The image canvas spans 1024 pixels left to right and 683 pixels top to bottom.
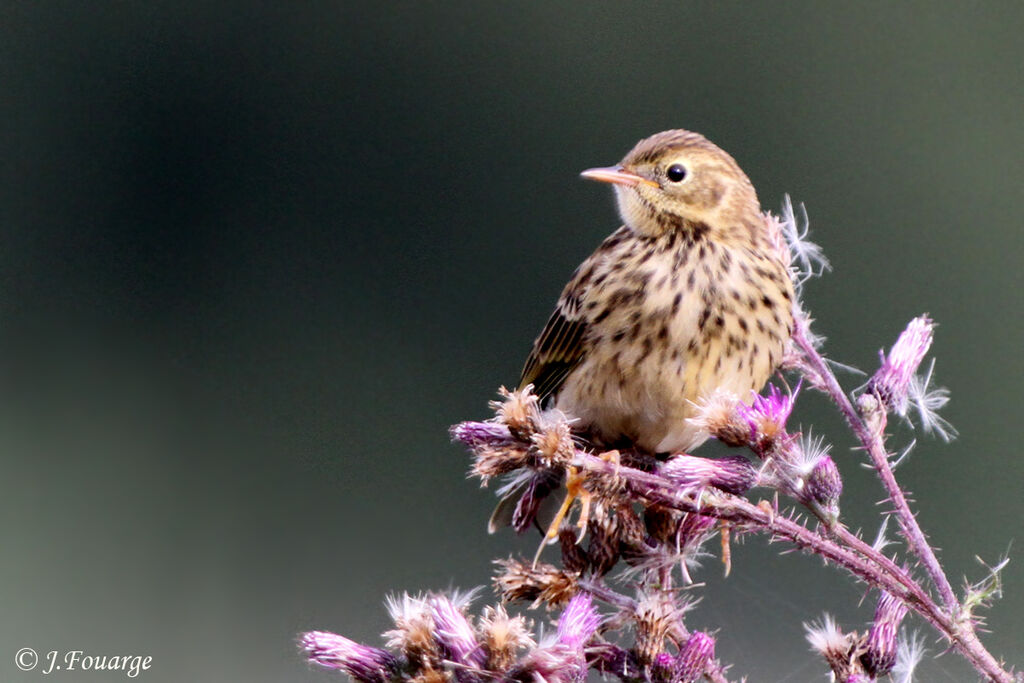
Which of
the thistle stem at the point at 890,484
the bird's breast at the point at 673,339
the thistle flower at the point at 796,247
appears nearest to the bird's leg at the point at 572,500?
the thistle stem at the point at 890,484

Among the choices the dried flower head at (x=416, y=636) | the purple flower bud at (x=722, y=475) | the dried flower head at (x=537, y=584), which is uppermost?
the dried flower head at (x=537, y=584)

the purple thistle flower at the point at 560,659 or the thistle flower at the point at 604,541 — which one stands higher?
the thistle flower at the point at 604,541

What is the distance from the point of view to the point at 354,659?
257 cm

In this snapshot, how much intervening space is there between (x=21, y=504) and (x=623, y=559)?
27.0 ft

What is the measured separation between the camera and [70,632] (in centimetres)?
802

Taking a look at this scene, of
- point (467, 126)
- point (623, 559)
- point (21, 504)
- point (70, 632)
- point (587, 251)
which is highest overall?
point (467, 126)

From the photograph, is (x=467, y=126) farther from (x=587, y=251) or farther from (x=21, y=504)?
(x=21, y=504)

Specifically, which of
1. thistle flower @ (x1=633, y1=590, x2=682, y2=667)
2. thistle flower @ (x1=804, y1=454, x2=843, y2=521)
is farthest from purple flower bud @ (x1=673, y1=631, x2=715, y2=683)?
thistle flower @ (x1=804, y1=454, x2=843, y2=521)

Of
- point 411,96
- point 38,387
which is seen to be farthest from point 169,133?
point 38,387

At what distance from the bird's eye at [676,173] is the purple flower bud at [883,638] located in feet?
5.32

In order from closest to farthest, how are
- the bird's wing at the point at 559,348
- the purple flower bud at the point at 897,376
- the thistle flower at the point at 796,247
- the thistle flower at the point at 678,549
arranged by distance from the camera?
the purple flower bud at the point at 897,376 → the thistle flower at the point at 678,549 → the thistle flower at the point at 796,247 → the bird's wing at the point at 559,348

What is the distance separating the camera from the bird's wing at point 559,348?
12.8 feet

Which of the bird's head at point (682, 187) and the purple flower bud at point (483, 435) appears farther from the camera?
the bird's head at point (682, 187)

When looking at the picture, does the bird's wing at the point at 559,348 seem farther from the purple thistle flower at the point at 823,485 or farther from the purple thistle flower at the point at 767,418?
the purple thistle flower at the point at 823,485
